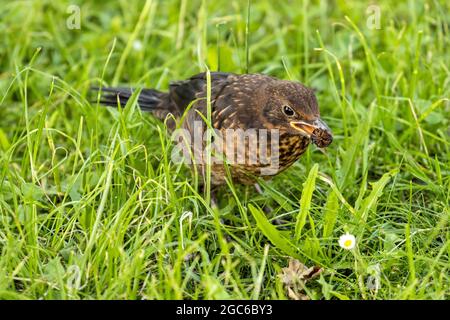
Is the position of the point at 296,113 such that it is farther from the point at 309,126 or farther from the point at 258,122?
the point at 258,122

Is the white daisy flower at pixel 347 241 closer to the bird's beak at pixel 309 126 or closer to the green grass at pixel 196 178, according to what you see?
the green grass at pixel 196 178

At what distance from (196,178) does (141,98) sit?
1.15m

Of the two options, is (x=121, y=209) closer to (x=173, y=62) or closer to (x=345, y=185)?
(x=345, y=185)

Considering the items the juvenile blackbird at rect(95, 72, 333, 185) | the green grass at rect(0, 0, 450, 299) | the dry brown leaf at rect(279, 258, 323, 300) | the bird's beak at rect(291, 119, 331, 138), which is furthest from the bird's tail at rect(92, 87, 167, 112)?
the dry brown leaf at rect(279, 258, 323, 300)

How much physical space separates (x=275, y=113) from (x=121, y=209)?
980 mm

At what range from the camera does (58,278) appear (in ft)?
10.7

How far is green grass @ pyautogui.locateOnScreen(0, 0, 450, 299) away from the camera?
3.41 meters

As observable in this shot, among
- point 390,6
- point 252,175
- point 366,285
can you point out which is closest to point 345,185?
point 252,175

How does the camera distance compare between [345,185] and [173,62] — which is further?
[173,62]

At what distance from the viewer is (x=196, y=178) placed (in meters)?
3.84

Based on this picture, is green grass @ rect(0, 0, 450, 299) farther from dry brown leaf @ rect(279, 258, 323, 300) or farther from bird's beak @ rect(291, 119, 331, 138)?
bird's beak @ rect(291, 119, 331, 138)

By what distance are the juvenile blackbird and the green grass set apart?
0.60 feet

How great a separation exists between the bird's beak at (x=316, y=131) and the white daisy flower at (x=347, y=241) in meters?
0.52

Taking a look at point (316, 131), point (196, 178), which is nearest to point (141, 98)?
point (196, 178)
